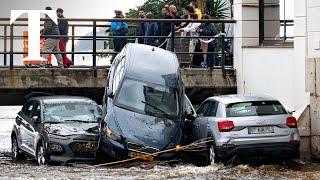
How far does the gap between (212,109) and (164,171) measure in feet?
6.25

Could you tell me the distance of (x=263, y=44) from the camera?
23.5 metres

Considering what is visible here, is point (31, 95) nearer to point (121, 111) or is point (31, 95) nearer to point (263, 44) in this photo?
point (121, 111)

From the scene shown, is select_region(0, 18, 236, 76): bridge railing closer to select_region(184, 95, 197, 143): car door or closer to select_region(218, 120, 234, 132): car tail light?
select_region(184, 95, 197, 143): car door

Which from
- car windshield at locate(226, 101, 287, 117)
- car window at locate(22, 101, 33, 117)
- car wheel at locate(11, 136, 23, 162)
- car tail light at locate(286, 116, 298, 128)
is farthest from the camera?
car wheel at locate(11, 136, 23, 162)

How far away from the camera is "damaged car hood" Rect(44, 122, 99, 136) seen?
17.9 m

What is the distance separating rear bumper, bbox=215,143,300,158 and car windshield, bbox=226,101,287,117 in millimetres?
659

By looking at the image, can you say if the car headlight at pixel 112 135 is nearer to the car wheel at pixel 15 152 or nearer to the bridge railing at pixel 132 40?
the car wheel at pixel 15 152

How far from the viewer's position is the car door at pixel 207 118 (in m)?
17.4

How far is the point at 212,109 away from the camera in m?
17.7

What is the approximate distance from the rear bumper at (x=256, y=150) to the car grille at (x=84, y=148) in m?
2.74

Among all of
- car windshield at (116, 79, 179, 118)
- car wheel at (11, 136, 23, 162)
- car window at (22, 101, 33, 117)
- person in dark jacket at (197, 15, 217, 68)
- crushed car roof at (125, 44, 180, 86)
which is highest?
person in dark jacket at (197, 15, 217, 68)

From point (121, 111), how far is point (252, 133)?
2920mm

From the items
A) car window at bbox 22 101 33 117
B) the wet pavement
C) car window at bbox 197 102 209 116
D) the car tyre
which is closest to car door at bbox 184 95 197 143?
car window at bbox 197 102 209 116

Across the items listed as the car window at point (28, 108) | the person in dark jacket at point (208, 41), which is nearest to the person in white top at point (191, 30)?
the person in dark jacket at point (208, 41)
